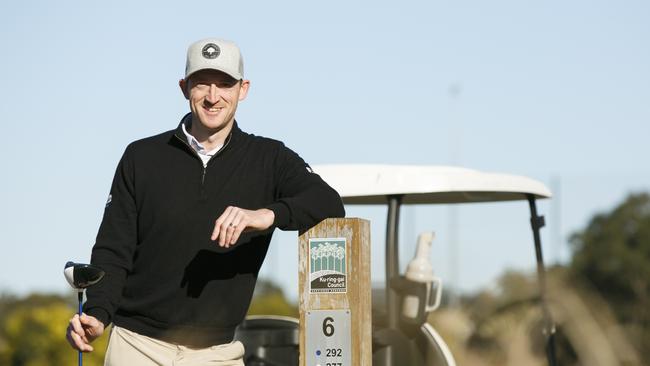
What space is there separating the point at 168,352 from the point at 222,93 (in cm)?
76

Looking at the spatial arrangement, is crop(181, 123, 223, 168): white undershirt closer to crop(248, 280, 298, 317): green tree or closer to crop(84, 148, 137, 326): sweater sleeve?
crop(84, 148, 137, 326): sweater sleeve

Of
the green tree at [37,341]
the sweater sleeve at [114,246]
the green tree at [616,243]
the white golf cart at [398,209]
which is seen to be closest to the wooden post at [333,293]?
the sweater sleeve at [114,246]

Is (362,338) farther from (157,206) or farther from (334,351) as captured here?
(157,206)

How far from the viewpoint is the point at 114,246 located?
12.2 feet

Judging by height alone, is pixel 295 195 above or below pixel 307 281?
above

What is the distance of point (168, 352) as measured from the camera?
3676mm

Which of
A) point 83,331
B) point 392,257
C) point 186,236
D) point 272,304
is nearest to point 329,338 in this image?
point 186,236

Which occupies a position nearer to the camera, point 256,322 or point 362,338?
point 362,338

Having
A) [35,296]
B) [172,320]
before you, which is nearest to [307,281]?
[172,320]

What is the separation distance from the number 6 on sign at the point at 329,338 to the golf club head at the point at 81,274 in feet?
1.93

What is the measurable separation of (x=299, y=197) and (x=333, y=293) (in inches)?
11.1

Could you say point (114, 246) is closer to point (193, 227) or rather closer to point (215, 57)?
point (193, 227)

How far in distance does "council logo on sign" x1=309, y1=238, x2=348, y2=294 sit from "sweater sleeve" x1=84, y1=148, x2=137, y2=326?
0.56 m

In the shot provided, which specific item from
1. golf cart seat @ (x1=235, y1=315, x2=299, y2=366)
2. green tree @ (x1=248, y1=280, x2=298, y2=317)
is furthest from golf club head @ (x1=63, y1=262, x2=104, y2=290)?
green tree @ (x1=248, y1=280, x2=298, y2=317)
